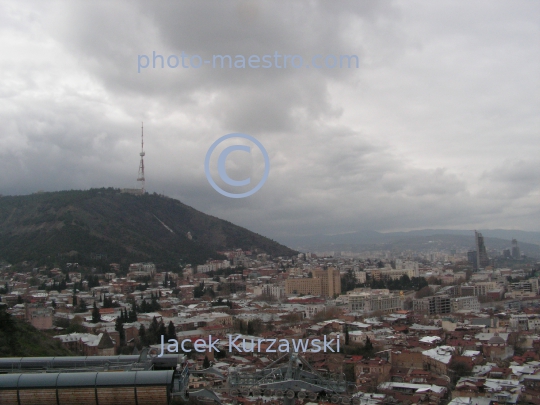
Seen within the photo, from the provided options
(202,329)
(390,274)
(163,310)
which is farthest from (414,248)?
(202,329)

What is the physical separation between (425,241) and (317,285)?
63.3 ft

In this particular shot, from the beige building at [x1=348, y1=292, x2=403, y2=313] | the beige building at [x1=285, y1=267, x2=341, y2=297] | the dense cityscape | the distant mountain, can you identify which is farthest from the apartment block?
the distant mountain

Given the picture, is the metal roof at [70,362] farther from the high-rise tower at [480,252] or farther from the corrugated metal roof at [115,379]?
the high-rise tower at [480,252]

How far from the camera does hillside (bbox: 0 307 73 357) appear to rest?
5.38 meters

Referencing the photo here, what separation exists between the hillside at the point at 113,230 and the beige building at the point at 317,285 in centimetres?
711

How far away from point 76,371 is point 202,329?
816cm

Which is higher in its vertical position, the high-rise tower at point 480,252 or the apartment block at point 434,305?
the high-rise tower at point 480,252

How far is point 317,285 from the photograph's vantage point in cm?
1852

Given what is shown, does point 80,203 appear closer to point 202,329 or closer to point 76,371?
point 202,329

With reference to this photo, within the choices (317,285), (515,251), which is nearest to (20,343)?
(317,285)

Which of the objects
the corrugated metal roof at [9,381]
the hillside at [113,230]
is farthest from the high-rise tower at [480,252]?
the corrugated metal roof at [9,381]

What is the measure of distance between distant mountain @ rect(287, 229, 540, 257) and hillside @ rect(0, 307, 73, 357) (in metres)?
20.1

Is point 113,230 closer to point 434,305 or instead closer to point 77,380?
point 434,305

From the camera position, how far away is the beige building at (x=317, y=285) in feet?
60.0
